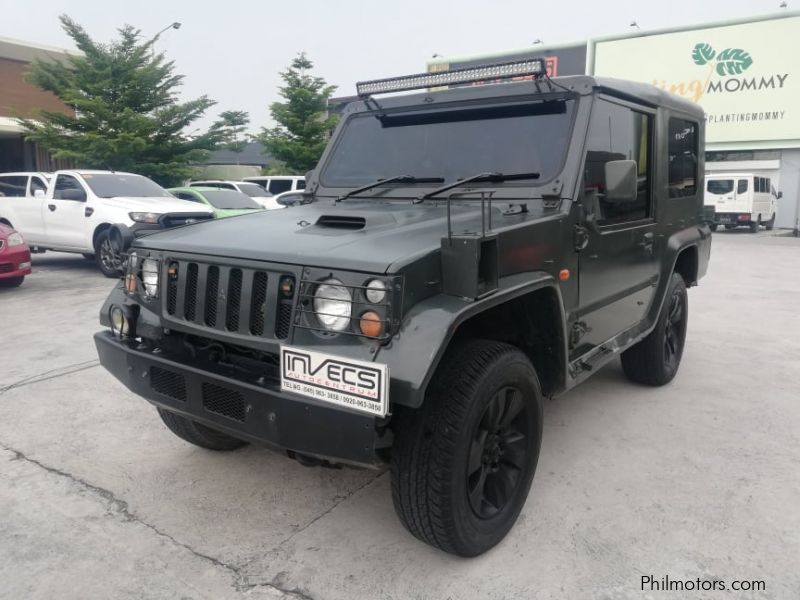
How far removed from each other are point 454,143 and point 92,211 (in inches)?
317

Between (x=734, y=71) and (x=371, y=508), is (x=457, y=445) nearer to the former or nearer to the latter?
(x=371, y=508)

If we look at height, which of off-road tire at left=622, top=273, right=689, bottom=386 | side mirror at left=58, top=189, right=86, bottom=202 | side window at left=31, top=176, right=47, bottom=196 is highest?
side window at left=31, top=176, right=47, bottom=196

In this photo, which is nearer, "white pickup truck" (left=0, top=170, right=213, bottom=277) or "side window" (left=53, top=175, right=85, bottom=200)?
"white pickup truck" (left=0, top=170, right=213, bottom=277)

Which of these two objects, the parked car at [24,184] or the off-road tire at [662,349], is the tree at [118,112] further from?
the off-road tire at [662,349]

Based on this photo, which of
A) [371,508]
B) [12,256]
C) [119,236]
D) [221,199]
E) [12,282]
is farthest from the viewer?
[221,199]

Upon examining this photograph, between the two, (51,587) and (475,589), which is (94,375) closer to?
(51,587)

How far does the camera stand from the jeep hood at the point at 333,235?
7.51 ft

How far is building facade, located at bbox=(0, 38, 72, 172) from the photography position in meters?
20.8

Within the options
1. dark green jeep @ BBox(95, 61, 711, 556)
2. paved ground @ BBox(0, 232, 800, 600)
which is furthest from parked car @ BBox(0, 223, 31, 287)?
dark green jeep @ BBox(95, 61, 711, 556)

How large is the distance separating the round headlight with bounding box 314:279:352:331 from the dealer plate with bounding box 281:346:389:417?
0.15 metres

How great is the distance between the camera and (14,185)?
11.1m

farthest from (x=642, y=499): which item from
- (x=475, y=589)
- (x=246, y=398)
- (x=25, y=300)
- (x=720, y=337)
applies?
(x=25, y=300)

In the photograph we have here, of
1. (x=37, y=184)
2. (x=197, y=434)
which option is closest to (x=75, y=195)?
(x=37, y=184)

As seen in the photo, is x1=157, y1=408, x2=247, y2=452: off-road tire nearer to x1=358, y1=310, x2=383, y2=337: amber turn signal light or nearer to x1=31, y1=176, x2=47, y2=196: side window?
x1=358, y1=310, x2=383, y2=337: amber turn signal light
